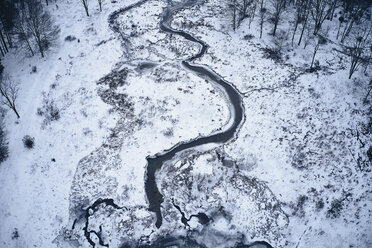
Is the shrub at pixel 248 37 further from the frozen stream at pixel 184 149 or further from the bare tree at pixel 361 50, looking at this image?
the bare tree at pixel 361 50

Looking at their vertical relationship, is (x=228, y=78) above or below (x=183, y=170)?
above

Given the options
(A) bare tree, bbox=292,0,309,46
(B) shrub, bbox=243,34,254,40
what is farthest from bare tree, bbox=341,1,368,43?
(B) shrub, bbox=243,34,254,40

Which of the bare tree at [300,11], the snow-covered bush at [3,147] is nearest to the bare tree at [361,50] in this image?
the bare tree at [300,11]

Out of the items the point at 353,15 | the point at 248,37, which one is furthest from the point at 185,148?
the point at 353,15

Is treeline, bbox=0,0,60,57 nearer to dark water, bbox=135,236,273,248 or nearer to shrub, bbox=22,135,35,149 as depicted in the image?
shrub, bbox=22,135,35,149

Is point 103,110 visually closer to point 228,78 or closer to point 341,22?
point 228,78

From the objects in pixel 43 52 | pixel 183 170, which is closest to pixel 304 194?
pixel 183 170

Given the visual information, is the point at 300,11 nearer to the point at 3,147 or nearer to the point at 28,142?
the point at 28,142
